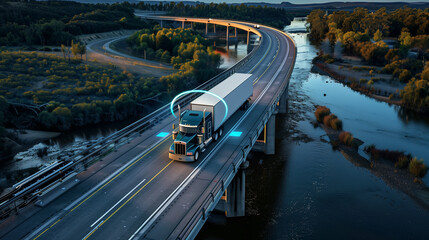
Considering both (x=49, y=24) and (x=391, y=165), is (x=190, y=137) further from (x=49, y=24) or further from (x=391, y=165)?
(x=49, y=24)

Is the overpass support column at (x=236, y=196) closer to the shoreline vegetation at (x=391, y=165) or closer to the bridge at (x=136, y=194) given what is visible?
the bridge at (x=136, y=194)

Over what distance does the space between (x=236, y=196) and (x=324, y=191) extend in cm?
1146

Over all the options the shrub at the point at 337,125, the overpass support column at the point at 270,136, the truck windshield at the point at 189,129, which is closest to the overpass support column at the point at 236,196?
the truck windshield at the point at 189,129

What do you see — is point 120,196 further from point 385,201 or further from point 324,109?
point 324,109

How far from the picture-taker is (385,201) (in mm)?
35594

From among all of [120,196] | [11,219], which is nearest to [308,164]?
[120,196]

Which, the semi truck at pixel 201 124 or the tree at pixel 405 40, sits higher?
the tree at pixel 405 40

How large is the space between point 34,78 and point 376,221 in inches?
2476

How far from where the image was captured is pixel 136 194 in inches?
932

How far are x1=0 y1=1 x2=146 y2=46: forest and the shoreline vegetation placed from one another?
8636cm

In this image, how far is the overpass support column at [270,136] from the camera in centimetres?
4716

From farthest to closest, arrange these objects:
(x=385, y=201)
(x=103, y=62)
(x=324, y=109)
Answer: (x=103, y=62) → (x=324, y=109) → (x=385, y=201)

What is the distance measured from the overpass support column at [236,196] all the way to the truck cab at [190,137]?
4.87 metres

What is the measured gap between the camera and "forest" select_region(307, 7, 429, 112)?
67.4 meters
